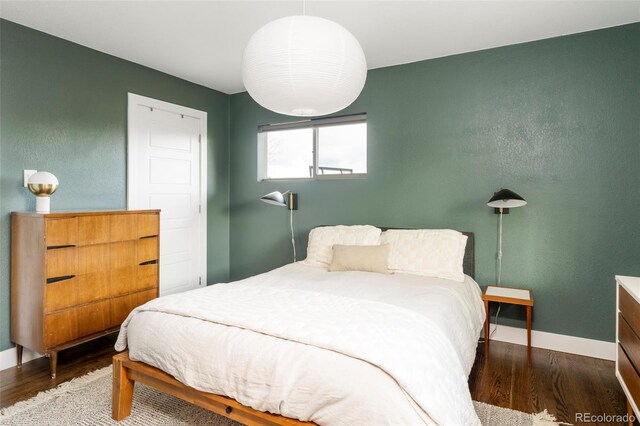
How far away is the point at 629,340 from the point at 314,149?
Result: 10.0 feet

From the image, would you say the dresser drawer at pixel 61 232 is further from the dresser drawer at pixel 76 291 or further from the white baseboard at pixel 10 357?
the white baseboard at pixel 10 357

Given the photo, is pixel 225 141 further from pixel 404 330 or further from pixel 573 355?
pixel 573 355

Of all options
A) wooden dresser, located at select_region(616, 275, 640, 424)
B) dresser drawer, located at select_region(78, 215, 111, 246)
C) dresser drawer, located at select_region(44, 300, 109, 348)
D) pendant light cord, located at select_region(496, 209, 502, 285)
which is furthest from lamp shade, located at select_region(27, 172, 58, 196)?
wooden dresser, located at select_region(616, 275, 640, 424)

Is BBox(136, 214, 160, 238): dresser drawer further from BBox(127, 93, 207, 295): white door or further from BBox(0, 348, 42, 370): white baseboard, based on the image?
BBox(0, 348, 42, 370): white baseboard

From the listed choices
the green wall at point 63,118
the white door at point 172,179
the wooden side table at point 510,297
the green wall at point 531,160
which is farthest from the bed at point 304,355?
the white door at point 172,179

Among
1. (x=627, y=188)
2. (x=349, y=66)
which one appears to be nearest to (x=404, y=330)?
(x=349, y=66)

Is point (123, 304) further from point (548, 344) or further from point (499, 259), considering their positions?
point (548, 344)

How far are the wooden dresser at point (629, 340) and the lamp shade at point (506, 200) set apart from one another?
82 centimetres

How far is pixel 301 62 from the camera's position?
4.75 feet

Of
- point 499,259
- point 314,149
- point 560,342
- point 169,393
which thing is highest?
point 314,149

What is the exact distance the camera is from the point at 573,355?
2869mm

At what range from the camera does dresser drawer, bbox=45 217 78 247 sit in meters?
Answer: 2.51

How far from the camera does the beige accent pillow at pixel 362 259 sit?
2.94 m

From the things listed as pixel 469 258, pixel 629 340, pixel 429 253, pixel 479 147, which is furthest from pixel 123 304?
pixel 629 340
